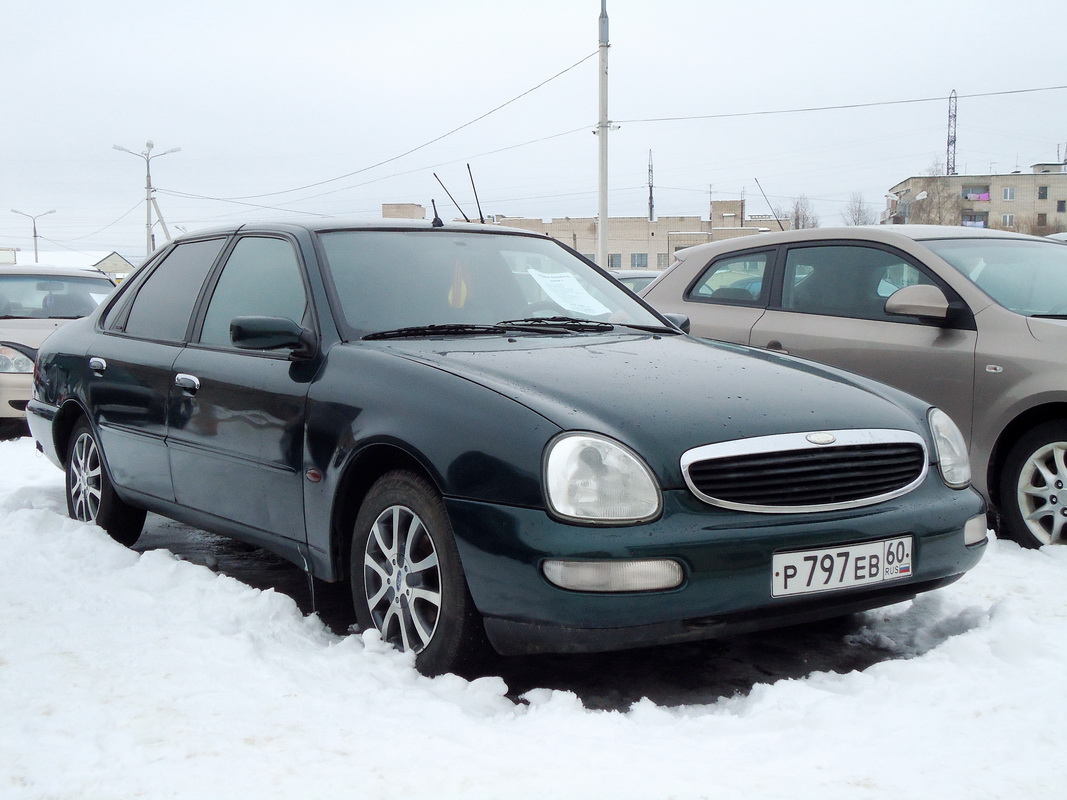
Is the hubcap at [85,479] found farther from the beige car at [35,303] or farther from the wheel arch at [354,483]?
the beige car at [35,303]

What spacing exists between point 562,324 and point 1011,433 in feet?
7.54

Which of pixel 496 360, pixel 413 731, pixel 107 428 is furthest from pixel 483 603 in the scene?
pixel 107 428

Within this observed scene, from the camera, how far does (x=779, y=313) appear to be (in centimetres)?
639

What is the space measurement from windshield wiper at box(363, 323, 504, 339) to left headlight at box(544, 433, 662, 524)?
1054 millimetres

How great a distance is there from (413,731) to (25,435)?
8046 millimetres

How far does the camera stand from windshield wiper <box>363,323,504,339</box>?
3.85 m

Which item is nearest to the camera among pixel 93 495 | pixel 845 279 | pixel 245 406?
pixel 245 406

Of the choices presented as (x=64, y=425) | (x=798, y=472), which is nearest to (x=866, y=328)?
(x=798, y=472)

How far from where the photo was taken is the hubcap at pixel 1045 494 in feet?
16.0

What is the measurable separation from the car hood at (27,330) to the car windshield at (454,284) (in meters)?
6.27

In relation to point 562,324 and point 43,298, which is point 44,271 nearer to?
point 43,298

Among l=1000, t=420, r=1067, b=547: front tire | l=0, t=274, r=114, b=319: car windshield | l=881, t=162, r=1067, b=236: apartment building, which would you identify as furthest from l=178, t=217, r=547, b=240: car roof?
l=881, t=162, r=1067, b=236: apartment building

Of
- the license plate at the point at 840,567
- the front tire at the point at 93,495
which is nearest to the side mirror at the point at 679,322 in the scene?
the license plate at the point at 840,567

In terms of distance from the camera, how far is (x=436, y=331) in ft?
12.9
